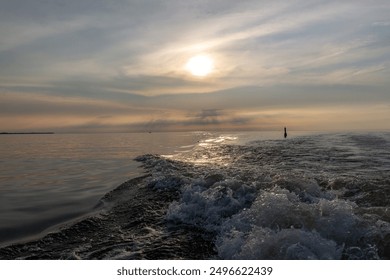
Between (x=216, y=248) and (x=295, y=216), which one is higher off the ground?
(x=295, y=216)

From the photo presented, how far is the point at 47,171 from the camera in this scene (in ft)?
70.0

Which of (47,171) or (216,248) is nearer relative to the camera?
(216,248)

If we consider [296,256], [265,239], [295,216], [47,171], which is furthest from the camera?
[47,171]

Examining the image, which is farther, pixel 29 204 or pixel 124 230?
pixel 29 204

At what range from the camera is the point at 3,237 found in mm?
8234

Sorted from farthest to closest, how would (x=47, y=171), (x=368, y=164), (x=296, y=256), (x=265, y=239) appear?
(x=47, y=171) < (x=368, y=164) < (x=265, y=239) < (x=296, y=256)

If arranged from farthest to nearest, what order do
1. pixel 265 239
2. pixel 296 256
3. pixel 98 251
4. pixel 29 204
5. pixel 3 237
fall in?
1. pixel 29 204
2. pixel 3 237
3. pixel 98 251
4. pixel 265 239
5. pixel 296 256

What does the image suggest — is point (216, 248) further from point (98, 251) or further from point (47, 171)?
point (47, 171)

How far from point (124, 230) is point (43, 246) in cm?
209

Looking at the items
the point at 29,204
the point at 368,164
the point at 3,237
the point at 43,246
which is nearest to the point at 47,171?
the point at 29,204
